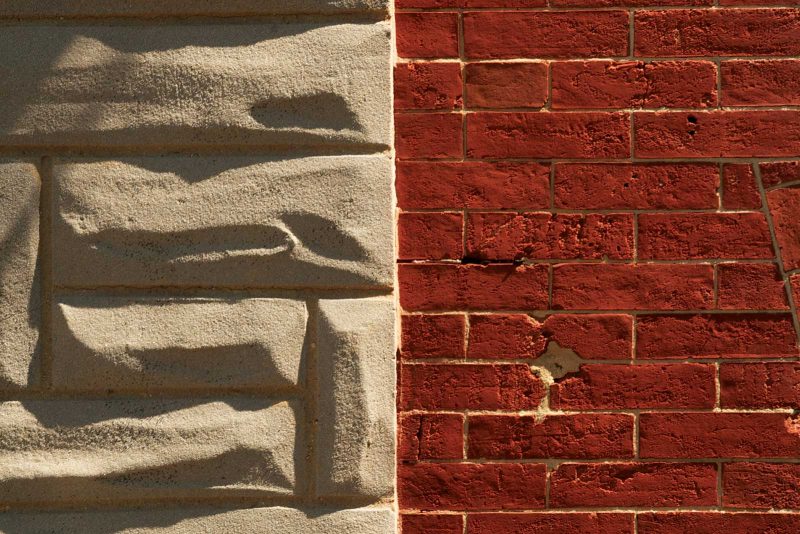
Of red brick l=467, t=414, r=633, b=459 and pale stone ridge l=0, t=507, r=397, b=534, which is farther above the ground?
red brick l=467, t=414, r=633, b=459

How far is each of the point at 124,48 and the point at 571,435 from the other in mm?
1139

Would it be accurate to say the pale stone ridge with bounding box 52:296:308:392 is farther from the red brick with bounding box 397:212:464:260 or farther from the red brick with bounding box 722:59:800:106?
the red brick with bounding box 722:59:800:106

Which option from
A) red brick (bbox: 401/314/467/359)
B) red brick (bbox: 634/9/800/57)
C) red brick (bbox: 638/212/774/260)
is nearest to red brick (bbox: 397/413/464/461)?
red brick (bbox: 401/314/467/359)

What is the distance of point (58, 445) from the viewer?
1.34 m

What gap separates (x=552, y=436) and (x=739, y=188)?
2.00 feet

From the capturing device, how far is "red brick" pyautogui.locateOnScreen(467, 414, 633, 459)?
1.39m

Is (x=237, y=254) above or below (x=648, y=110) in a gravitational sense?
below

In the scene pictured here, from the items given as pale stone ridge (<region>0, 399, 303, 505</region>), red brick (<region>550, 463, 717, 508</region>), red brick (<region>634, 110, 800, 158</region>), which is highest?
red brick (<region>634, 110, 800, 158</region>)

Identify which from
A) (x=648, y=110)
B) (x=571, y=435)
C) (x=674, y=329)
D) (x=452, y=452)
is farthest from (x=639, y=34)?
(x=452, y=452)

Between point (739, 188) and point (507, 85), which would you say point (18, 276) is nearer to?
point (507, 85)

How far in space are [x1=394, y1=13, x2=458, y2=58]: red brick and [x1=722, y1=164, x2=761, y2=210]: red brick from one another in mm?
586

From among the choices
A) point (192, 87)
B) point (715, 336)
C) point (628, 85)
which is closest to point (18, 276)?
point (192, 87)

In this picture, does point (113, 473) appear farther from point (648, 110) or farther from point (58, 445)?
point (648, 110)

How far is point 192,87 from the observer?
1341mm
